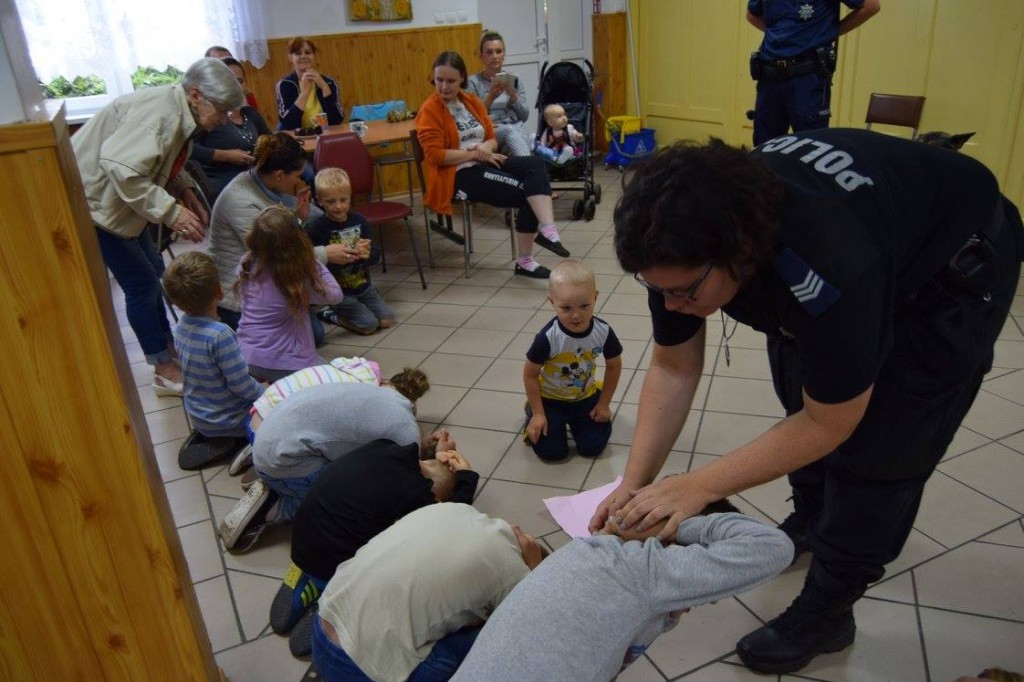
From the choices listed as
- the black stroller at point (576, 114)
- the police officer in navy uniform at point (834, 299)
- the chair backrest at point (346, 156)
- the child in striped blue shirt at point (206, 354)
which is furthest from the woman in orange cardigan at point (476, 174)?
the police officer in navy uniform at point (834, 299)

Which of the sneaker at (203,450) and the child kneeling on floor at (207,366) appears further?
the sneaker at (203,450)

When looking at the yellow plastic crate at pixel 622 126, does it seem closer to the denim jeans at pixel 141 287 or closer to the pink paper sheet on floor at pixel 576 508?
A: the denim jeans at pixel 141 287

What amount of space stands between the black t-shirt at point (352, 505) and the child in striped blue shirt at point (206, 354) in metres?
0.93

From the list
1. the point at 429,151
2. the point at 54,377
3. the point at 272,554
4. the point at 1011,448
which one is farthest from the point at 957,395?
the point at 429,151

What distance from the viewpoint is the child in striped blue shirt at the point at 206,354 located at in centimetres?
239

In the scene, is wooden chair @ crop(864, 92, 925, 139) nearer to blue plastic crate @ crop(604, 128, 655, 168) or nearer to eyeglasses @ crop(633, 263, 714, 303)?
blue plastic crate @ crop(604, 128, 655, 168)

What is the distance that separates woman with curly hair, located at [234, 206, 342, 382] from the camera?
2682 mm

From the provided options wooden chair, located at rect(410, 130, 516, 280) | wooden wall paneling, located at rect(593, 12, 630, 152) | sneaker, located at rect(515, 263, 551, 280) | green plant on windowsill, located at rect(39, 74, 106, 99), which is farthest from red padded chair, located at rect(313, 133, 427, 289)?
wooden wall paneling, located at rect(593, 12, 630, 152)

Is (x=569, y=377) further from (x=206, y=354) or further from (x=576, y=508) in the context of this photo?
(x=206, y=354)

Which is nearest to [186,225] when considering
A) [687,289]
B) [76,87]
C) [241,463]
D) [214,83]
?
[214,83]

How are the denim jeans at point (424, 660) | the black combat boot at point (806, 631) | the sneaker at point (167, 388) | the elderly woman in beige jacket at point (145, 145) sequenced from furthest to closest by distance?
the sneaker at point (167, 388) → the elderly woman in beige jacket at point (145, 145) → the black combat boot at point (806, 631) → the denim jeans at point (424, 660)

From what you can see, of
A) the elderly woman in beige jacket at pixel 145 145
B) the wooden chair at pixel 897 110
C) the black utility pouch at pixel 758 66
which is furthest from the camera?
the wooden chair at pixel 897 110

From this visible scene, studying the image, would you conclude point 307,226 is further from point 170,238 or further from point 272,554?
point 272,554

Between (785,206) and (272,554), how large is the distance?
1717 mm
